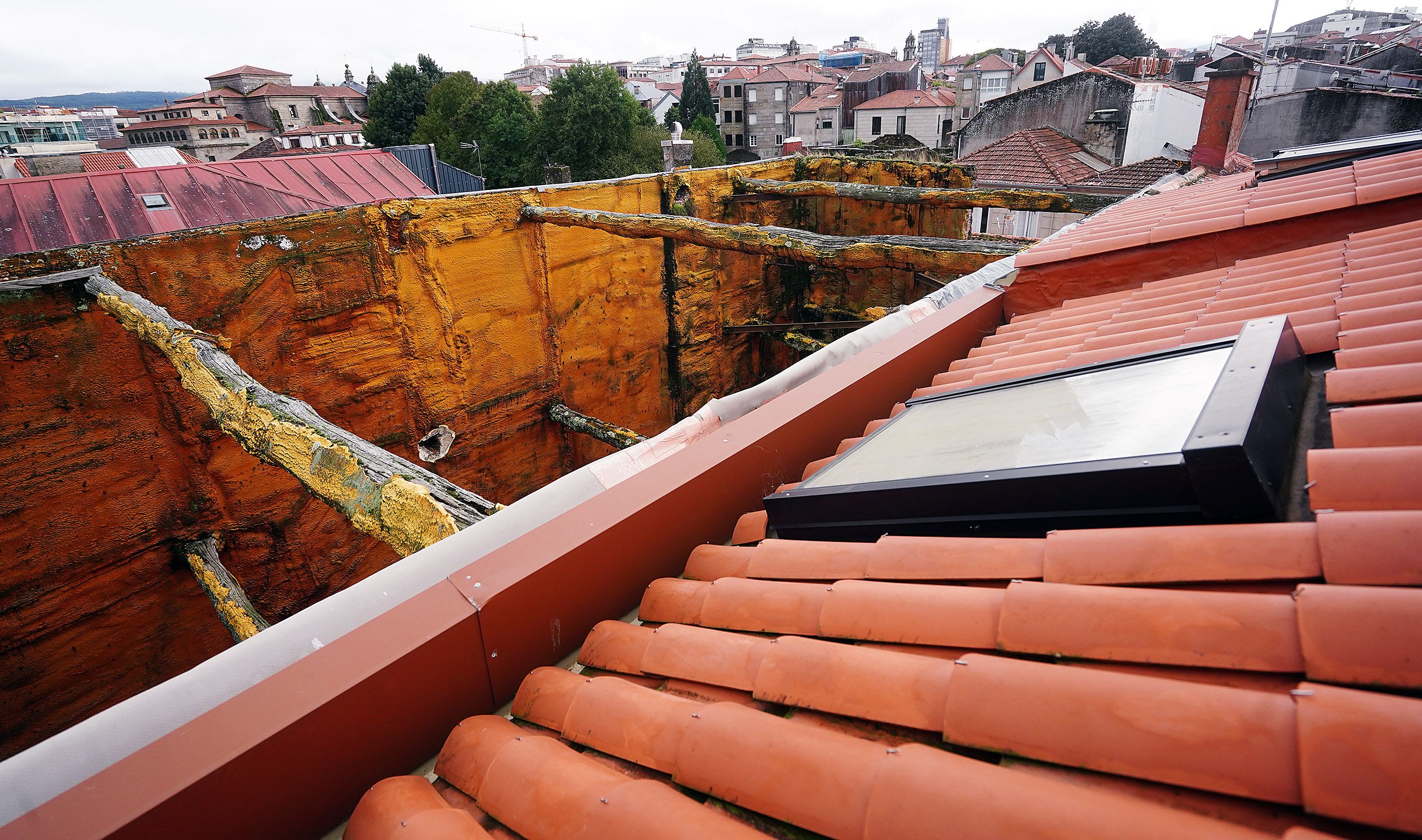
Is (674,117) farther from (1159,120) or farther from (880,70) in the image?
(1159,120)

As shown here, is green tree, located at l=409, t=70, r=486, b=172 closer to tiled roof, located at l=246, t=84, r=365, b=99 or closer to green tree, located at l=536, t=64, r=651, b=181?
green tree, located at l=536, t=64, r=651, b=181

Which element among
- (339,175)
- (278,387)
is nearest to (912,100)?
(339,175)

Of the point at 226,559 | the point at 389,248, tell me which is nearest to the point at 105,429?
the point at 226,559

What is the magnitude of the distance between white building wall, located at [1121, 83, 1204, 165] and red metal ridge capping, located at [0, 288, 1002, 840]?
21549mm

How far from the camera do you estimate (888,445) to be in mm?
2459

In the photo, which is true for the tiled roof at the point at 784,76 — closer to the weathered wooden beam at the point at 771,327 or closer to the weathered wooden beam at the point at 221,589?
the weathered wooden beam at the point at 771,327

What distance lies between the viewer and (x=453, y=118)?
3366 cm

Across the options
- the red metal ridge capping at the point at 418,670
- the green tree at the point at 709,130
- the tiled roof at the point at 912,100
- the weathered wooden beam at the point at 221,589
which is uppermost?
the tiled roof at the point at 912,100

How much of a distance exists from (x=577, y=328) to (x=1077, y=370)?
22.0ft

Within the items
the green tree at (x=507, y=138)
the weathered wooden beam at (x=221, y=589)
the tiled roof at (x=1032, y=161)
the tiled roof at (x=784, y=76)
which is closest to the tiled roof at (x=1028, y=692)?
the weathered wooden beam at (x=221, y=589)

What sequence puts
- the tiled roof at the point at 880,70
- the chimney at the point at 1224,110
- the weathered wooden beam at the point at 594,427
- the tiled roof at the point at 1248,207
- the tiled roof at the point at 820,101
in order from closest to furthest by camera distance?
the tiled roof at the point at 1248,207 < the weathered wooden beam at the point at 594,427 < the chimney at the point at 1224,110 < the tiled roof at the point at 880,70 < the tiled roof at the point at 820,101

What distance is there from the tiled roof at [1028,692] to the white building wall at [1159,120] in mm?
21071

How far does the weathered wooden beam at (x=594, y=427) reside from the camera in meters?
6.97

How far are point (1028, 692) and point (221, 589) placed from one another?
5.94 meters
